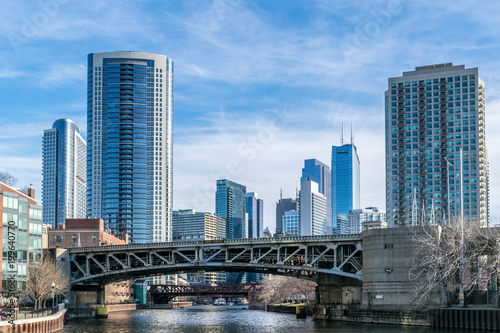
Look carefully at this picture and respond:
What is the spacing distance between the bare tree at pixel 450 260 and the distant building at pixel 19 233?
61.8m

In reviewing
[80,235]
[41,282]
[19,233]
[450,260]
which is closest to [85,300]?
[80,235]

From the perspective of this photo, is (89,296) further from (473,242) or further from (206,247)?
(473,242)

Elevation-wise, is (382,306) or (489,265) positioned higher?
(489,265)

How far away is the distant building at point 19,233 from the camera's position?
104438 mm

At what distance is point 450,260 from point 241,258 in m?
51.8

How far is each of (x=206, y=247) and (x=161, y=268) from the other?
9998 millimetres

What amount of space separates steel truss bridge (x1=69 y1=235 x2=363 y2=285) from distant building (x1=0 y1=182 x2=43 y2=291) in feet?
79.7

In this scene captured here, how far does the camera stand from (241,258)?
141250mm

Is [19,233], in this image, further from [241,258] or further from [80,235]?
[80,235]

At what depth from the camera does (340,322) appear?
372 feet

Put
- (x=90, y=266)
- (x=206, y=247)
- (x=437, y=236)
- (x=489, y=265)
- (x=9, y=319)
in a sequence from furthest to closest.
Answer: (x=90, y=266) < (x=206, y=247) < (x=437, y=236) < (x=489, y=265) < (x=9, y=319)

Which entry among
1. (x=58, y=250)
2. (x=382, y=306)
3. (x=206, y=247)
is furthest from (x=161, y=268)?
(x=382, y=306)

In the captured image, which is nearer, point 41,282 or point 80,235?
point 41,282

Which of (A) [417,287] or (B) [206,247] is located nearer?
(A) [417,287]
